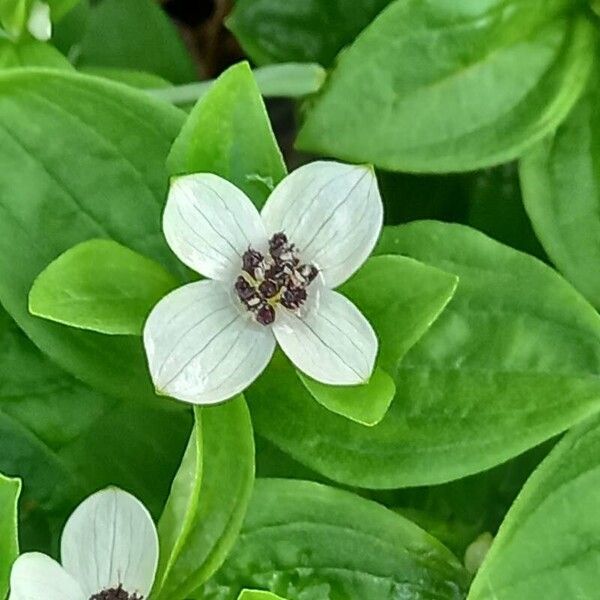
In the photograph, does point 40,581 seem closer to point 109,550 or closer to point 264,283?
point 109,550

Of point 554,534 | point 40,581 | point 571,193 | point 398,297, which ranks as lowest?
point 40,581

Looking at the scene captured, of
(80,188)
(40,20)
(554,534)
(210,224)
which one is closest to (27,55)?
(40,20)

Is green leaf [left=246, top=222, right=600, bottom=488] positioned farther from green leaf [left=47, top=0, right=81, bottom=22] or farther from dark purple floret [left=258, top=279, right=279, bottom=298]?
green leaf [left=47, top=0, right=81, bottom=22]

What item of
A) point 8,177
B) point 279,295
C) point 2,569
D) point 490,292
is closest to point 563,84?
point 490,292

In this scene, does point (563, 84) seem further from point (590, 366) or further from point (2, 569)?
point (2, 569)

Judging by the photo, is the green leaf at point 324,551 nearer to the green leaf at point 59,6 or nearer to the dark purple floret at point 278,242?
the dark purple floret at point 278,242

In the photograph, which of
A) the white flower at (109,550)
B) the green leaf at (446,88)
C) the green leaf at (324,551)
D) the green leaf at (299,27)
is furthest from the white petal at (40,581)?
the green leaf at (299,27)
